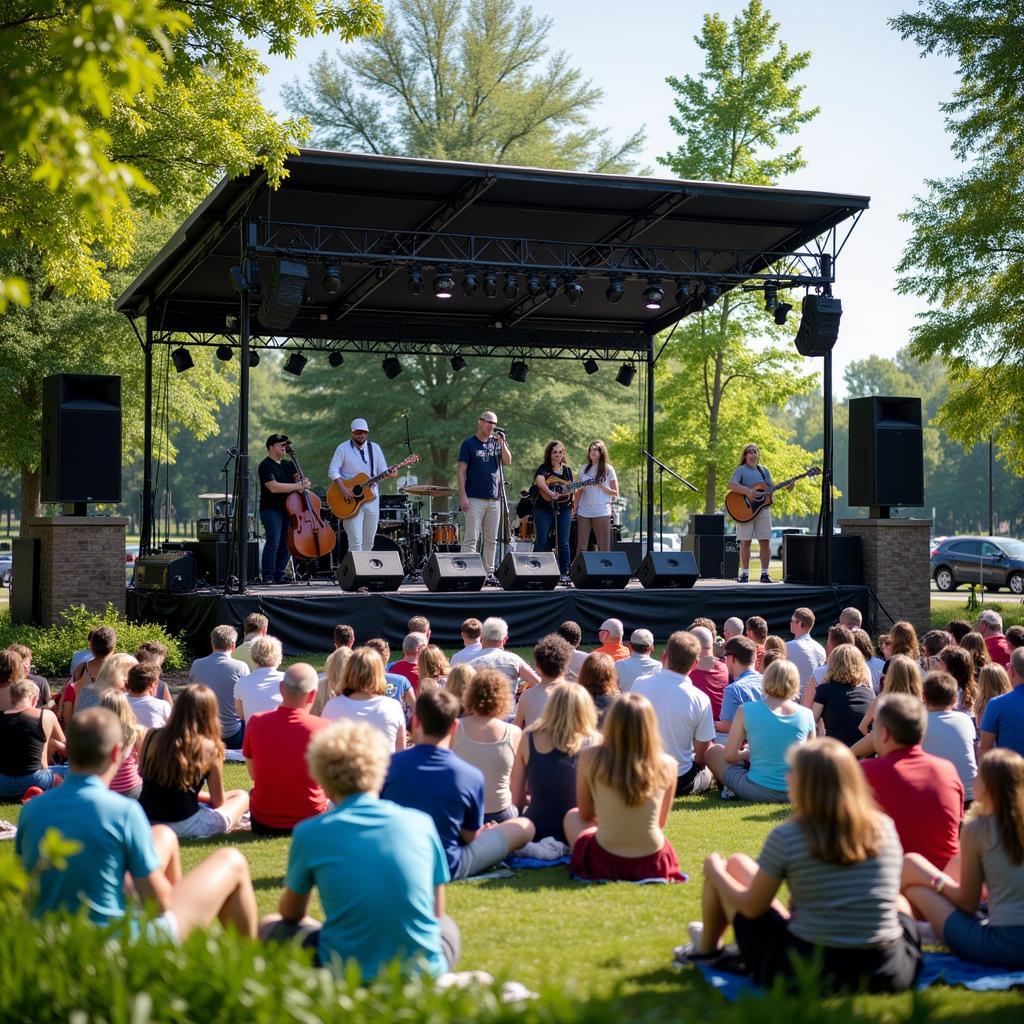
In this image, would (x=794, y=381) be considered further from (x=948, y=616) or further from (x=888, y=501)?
(x=888, y=501)

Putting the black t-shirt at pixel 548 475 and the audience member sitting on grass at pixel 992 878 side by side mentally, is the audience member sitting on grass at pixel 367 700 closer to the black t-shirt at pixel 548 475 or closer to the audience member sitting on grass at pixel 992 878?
the audience member sitting on grass at pixel 992 878

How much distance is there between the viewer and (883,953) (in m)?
4.17

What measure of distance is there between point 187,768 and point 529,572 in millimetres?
8737

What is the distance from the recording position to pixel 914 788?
543cm

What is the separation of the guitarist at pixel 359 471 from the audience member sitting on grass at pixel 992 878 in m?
11.0

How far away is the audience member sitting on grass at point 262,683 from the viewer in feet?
27.2

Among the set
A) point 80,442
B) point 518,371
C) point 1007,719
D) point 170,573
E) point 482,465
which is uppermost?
point 518,371

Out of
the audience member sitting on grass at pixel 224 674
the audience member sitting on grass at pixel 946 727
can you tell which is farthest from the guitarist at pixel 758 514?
the audience member sitting on grass at pixel 946 727

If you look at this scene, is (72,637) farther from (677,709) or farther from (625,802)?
(625,802)

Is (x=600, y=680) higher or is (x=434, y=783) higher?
(x=600, y=680)

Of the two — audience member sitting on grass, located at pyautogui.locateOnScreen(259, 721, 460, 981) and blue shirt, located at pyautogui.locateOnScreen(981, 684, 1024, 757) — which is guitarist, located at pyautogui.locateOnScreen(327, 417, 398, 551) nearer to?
blue shirt, located at pyautogui.locateOnScreen(981, 684, 1024, 757)

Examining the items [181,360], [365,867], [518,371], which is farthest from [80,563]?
[365,867]

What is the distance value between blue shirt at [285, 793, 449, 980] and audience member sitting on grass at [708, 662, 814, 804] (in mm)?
3653

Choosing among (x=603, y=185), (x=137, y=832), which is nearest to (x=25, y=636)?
(x=603, y=185)
